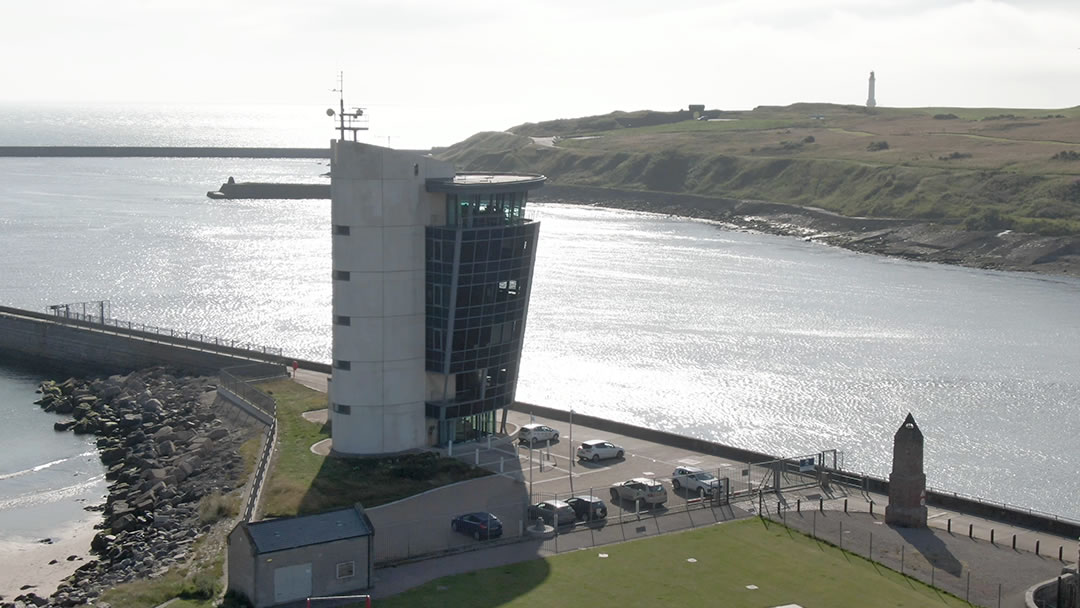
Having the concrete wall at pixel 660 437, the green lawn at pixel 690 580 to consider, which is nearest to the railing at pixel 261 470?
the green lawn at pixel 690 580

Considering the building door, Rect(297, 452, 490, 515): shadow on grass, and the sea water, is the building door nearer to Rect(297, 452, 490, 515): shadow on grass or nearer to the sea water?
Rect(297, 452, 490, 515): shadow on grass

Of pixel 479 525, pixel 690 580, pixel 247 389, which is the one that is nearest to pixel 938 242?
pixel 247 389

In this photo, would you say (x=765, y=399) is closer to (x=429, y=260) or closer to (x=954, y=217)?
(x=429, y=260)

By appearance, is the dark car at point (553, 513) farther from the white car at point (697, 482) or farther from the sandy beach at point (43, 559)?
the sandy beach at point (43, 559)

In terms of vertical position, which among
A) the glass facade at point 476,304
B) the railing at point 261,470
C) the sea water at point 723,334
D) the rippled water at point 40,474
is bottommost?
the rippled water at point 40,474

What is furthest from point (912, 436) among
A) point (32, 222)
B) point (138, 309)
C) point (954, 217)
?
point (32, 222)

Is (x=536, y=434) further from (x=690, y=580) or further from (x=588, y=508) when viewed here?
(x=690, y=580)
